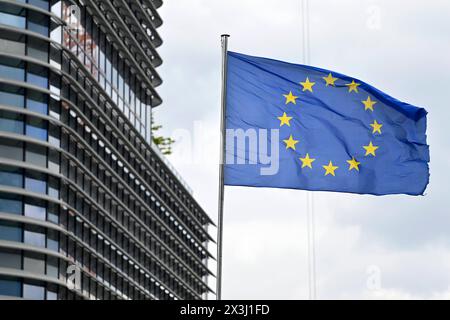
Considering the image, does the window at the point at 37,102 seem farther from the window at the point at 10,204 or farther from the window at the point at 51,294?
the window at the point at 51,294

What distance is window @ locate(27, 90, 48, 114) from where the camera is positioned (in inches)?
3570

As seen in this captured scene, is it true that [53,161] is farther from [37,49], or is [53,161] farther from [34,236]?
[37,49]

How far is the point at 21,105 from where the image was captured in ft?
296

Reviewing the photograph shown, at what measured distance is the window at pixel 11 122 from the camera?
89062mm

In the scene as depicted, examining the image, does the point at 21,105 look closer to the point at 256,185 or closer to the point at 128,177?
the point at 128,177

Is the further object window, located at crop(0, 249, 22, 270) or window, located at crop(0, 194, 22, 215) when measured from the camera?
→ window, located at crop(0, 194, 22, 215)

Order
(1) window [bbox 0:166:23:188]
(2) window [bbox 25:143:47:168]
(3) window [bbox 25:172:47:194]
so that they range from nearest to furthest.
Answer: (1) window [bbox 0:166:23:188] → (3) window [bbox 25:172:47:194] → (2) window [bbox 25:143:47:168]

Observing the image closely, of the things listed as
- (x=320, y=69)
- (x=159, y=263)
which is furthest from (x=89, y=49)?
(x=320, y=69)

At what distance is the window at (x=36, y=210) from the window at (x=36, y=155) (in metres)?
2.47

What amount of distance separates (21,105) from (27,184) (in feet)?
16.4

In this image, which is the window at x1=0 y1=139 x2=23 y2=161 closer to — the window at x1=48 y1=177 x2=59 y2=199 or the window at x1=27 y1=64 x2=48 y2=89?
the window at x1=48 y1=177 x2=59 y2=199

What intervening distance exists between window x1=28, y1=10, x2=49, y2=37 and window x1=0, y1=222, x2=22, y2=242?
12.5m

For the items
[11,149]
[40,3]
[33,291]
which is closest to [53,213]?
[11,149]

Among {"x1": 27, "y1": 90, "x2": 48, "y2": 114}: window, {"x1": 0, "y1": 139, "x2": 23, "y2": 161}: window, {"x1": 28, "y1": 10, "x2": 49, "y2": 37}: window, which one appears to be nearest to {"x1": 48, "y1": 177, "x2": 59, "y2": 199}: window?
{"x1": 0, "y1": 139, "x2": 23, "y2": 161}: window
